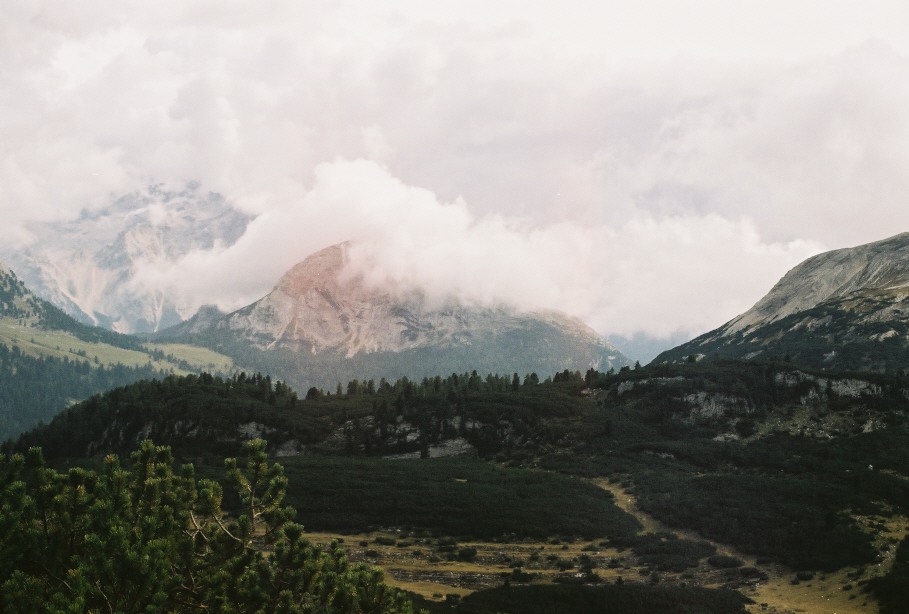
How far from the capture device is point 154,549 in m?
27.9

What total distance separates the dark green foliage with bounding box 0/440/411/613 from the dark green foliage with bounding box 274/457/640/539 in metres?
81.9

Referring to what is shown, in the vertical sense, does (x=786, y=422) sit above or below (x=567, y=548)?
above

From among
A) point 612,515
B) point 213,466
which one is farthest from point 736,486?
point 213,466

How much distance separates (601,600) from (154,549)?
6425 cm

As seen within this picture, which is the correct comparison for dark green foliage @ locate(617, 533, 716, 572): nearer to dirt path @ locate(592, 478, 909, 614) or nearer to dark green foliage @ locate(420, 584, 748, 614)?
dirt path @ locate(592, 478, 909, 614)

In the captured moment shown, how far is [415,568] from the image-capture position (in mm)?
96562

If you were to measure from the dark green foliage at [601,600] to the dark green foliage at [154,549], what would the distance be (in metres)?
39.4

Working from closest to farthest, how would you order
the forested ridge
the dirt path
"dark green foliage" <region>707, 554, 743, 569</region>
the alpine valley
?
the alpine valley
the dirt path
"dark green foliage" <region>707, 554, 743, 569</region>
the forested ridge

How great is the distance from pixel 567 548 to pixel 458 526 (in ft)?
65.3

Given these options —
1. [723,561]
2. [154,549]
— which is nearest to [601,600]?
[723,561]

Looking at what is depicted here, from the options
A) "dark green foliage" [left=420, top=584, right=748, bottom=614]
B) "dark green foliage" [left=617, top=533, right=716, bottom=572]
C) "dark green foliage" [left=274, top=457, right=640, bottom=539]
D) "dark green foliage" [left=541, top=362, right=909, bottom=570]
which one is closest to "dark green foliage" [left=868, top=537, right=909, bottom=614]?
"dark green foliage" [left=541, top=362, right=909, bottom=570]

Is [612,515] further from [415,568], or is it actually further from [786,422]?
[786,422]

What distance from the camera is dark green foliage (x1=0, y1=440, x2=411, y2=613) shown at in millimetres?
27562

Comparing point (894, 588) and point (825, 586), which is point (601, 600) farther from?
point (894, 588)
